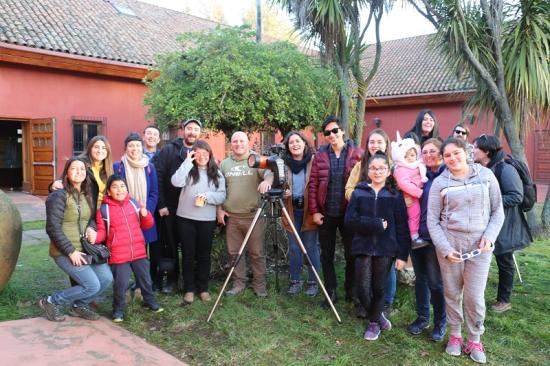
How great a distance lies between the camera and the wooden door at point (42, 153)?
10.9 m

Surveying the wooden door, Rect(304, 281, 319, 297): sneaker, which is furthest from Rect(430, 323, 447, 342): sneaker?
the wooden door

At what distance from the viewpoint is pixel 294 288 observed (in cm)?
462

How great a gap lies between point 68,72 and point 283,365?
10602 millimetres

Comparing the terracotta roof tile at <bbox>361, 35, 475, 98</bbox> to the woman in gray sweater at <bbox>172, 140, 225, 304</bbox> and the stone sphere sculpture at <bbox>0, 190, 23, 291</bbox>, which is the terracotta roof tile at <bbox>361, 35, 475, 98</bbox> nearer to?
the woman in gray sweater at <bbox>172, 140, 225, 304</bbox>

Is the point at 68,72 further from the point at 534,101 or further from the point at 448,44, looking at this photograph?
the point at 534,101

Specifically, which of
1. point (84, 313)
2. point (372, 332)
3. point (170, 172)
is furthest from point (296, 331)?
point (170, 172)

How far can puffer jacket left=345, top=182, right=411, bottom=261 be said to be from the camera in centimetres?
350

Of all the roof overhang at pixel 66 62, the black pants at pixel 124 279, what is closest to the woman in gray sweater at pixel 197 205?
the black pants at pixel 124 279

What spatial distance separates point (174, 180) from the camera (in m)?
4.15

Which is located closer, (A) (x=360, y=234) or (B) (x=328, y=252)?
(A) (x=360, y=234)

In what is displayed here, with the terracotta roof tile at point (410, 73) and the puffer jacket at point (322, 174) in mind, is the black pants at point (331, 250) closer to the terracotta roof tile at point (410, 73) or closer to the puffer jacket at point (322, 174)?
the puffer jacket at point (322, 174)

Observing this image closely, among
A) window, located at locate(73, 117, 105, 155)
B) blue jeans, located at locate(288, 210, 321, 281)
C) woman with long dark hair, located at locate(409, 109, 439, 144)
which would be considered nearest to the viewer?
blue jeans, located at locate(288, 210, 321, 281)

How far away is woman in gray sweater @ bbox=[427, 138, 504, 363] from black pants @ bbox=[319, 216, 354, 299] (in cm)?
95

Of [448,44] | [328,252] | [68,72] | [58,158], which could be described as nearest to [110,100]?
[68,72]
